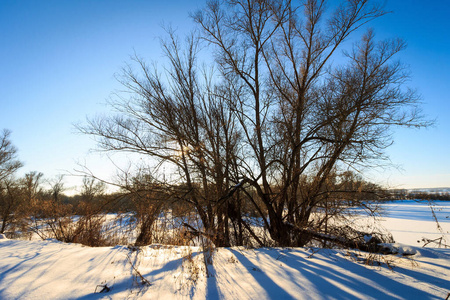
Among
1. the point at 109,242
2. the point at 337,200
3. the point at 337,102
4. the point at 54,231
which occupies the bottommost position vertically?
the point at 109,242

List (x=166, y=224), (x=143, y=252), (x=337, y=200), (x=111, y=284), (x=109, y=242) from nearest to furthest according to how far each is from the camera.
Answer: (x=111, y=284) → (x=143, y=252) → (x=166, y=224) → (x=337, y=200) → (x=109, y=242)

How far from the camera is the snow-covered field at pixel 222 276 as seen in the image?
2.04 meters

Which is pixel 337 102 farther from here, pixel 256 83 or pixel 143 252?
pixel 143 252

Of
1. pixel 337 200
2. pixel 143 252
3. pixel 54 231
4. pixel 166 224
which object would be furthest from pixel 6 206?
pixel 337 200

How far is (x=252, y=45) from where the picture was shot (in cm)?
723

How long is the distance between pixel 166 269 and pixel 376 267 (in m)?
2.58

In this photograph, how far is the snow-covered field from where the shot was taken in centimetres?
204

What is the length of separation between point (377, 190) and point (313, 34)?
5054 mm

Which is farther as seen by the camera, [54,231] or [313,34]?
[313,34]

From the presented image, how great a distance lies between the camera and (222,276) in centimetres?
254

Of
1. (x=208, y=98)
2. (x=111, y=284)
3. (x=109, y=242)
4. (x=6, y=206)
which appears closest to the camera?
(x=111, y=284)

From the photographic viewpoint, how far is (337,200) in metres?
6.27

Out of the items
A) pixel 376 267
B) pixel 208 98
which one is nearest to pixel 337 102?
pixel 208 98

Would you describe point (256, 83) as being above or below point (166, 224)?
above
